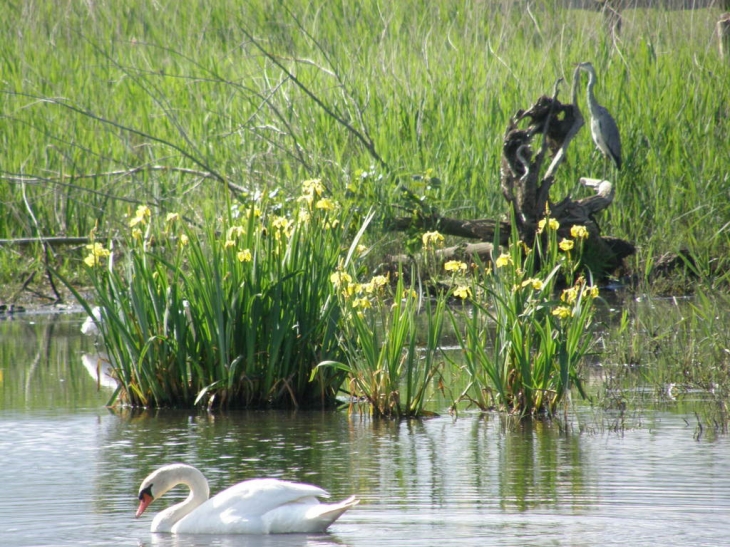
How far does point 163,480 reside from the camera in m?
3.84

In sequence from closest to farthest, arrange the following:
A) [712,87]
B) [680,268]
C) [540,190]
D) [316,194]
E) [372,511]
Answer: [372,511] < [316,194] < [540,190] < [680,268] < [712,87]

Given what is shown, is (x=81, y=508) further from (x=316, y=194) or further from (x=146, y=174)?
(x=146, y=174)

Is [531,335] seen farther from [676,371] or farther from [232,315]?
[232,315]

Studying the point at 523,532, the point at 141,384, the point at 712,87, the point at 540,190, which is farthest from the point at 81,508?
the point at 712,87

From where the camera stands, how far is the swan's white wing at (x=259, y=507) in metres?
3.61

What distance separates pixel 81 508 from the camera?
12.8 ft

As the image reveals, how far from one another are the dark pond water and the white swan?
0.13ft

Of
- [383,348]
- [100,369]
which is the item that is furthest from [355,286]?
[100,369]

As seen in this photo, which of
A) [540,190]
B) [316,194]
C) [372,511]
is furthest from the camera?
[540,190]

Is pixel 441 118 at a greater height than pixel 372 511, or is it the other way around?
pixel 441 118

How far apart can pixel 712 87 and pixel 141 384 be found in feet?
21.7

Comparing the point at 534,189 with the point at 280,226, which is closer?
the point at 280,226

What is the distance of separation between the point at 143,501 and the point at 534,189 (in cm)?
554

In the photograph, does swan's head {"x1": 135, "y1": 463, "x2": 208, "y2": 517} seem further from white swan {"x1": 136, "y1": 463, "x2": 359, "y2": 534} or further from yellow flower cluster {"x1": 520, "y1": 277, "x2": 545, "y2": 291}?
yellow flower cluster {"x1": 520, "y1": 277, "x2": 545, "y2": 291}
